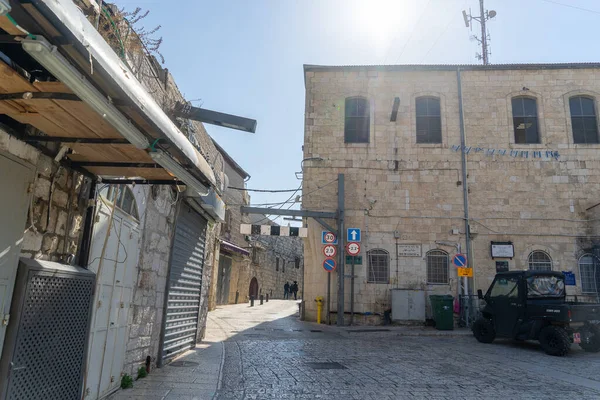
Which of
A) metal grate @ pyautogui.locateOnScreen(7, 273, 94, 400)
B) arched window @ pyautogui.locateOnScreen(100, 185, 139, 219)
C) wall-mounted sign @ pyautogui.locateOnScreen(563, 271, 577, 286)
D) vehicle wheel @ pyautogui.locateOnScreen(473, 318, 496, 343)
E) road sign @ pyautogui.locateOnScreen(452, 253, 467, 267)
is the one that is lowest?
vehicle wheel @ pyautogui.locateOnScreen(473, 318, 496, 343)

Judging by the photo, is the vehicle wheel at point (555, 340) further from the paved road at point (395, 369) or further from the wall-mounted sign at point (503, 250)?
the wall-mounted sign at point (503, 250)

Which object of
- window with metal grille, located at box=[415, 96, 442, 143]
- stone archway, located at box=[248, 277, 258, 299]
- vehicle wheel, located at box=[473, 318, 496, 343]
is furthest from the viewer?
stone archway, located at box=[248, 277, 258, 299]

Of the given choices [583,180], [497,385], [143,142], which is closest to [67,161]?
[143,142]

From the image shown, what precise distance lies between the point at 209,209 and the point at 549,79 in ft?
47.6

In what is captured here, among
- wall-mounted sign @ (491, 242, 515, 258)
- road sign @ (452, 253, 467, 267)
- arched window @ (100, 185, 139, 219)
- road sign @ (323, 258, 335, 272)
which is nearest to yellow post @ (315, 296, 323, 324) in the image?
road sign @ (323, 258, 335, 272)

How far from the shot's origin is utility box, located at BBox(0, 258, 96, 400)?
9.05 feet

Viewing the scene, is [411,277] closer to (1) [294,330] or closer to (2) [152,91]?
(1) [294,330]

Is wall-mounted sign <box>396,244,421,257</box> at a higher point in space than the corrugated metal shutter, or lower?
higher

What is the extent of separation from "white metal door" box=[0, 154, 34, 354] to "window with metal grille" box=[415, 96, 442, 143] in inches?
577

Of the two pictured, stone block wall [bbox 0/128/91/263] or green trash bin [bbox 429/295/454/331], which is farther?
green trash bin [bbox 429/295/454/331]

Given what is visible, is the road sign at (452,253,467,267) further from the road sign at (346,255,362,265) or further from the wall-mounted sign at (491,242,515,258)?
the road sign at (346,255,362,265)

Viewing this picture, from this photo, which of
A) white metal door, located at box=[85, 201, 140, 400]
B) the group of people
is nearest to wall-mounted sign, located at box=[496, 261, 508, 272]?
white metal door, located at box=[85, 201, 140, 400]

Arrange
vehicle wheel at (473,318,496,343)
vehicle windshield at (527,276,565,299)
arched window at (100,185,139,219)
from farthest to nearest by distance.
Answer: vehicle wheel at (473,318,496,343) < vehicle windshield at (527,276,565,299) < arched window at (100,185,139,219)

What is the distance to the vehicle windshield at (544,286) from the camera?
977cm
